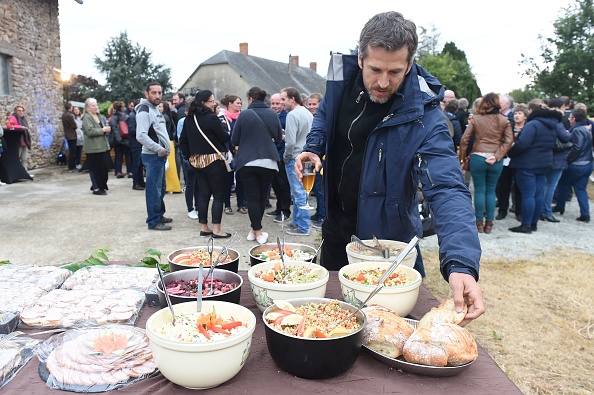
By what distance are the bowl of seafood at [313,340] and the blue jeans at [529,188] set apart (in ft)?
19.4

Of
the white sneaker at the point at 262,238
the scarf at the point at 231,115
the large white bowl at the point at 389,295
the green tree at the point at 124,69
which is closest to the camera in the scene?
the large white bowl at the point at 389,295

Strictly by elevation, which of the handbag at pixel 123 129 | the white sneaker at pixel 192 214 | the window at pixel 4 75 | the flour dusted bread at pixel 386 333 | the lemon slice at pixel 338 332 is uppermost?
the window at pixel 4 75

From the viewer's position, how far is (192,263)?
188cm

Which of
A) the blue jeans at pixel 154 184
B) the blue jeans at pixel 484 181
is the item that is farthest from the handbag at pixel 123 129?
the blue jeans at pixel 484 181

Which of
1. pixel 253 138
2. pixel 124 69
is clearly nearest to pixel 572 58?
pixel 253 138

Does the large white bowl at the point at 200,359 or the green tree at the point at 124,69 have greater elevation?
the green tree at the point at 124,69

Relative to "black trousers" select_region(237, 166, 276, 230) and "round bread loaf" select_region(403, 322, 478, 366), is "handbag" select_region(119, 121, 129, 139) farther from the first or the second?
"round bread loaf" select_region(403, 322, 478, 366)

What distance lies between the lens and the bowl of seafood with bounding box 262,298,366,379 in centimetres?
116

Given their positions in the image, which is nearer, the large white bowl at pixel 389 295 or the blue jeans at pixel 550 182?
the large white bowl at pixel 389 295

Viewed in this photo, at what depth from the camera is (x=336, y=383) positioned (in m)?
1.19

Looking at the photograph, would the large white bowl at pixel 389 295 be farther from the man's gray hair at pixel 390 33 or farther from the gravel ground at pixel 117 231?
the gravel ground at pixel 117 231

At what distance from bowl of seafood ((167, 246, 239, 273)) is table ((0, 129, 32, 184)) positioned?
29.5ft

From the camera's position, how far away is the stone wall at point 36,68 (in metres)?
10.1

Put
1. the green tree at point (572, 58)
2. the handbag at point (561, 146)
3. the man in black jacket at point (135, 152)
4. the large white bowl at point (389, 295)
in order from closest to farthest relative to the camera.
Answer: the large white bowl at point (389, 295)
the handbag at point (561, 146)
the man in black jacket at point (135, 152)
the green tree at point (572, 58)
